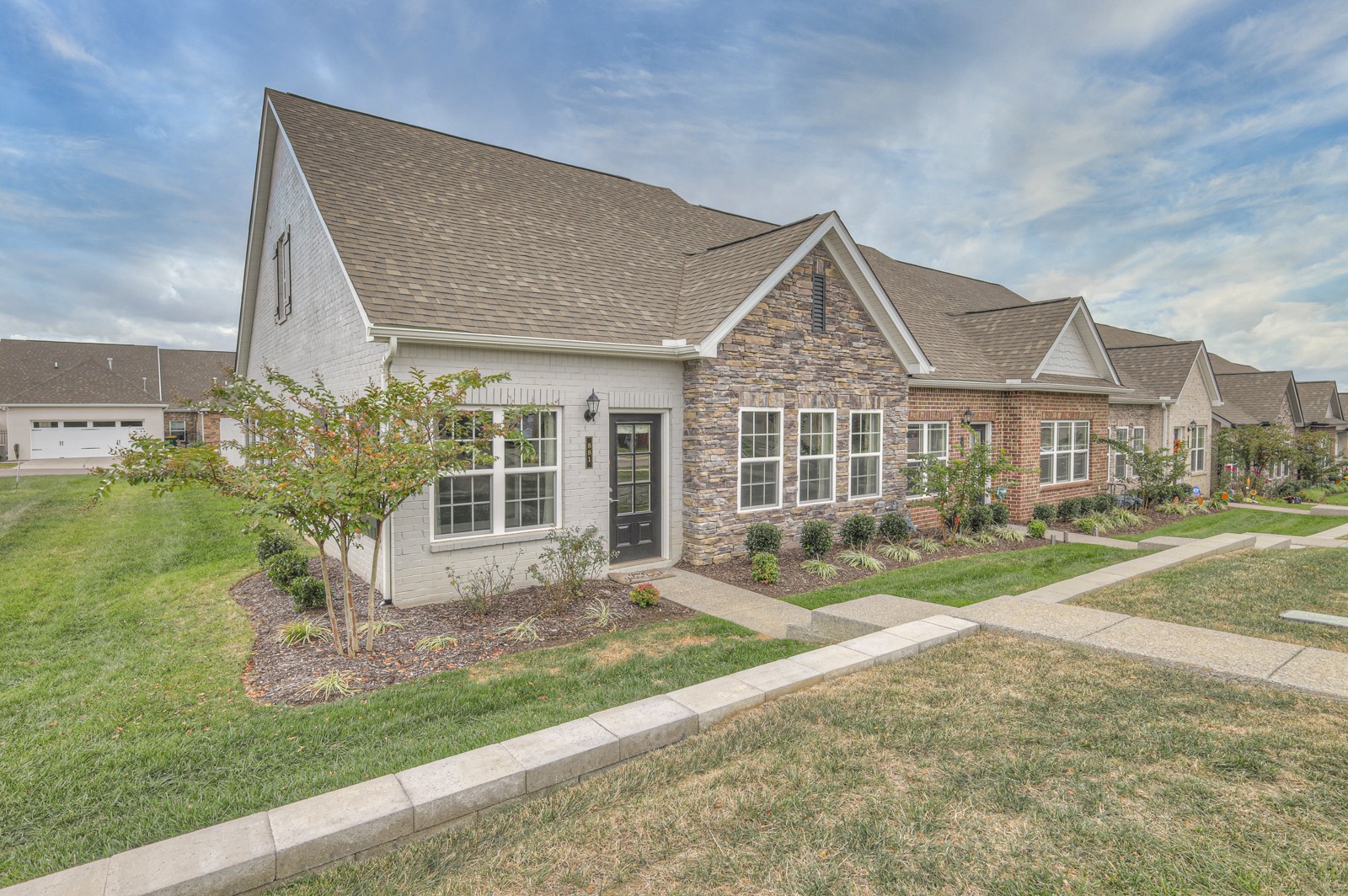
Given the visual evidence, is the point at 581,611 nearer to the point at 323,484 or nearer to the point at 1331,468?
the point at 323,484

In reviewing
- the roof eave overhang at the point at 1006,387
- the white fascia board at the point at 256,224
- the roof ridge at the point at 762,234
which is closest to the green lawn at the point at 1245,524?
the roof eave overhang at the point at 1006,387

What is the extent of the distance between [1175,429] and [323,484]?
24790mm

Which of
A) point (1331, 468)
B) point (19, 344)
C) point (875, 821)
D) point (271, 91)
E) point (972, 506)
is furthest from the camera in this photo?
point (19, 344)

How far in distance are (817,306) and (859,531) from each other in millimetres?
4023

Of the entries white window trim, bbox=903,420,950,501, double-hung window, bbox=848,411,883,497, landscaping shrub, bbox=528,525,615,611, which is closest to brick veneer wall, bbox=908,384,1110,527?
white window trim, bbox=903,420,950,501

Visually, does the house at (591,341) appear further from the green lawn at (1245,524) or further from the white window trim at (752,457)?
the green lawn at (1245,524)

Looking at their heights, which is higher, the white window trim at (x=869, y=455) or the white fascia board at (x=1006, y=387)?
the white fascia board at (x=1006, y=387)

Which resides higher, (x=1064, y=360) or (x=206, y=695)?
(x=1064, y=360)

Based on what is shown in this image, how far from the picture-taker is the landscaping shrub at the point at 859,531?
11.2 m

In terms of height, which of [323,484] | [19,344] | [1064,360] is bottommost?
[323,484]

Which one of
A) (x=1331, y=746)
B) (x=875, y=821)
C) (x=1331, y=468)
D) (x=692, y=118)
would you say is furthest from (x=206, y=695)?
(x=1331, y=468)

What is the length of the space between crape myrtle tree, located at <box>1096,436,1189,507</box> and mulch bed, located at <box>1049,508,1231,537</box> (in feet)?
1.79

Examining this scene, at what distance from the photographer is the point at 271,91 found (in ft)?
37.5

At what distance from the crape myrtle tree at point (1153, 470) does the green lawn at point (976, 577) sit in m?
6.76
